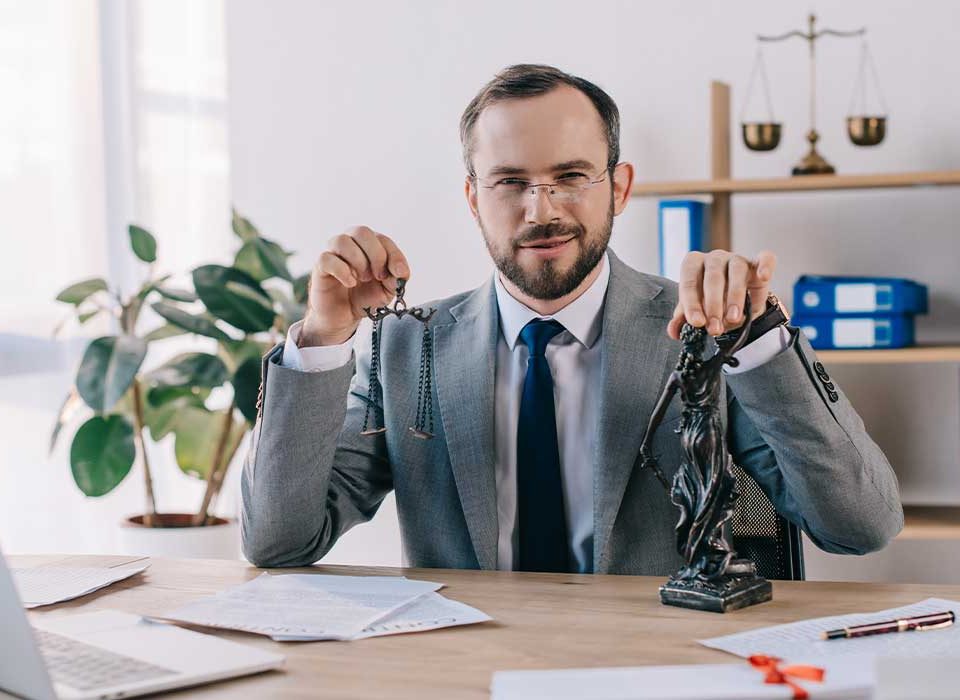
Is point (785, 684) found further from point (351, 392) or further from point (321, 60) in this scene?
point (321, 60)

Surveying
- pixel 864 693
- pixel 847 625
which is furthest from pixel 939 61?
pixel 864 693

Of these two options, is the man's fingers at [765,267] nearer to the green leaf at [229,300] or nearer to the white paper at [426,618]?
the white paper at [426,618]

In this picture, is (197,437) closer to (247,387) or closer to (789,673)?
(247,387)

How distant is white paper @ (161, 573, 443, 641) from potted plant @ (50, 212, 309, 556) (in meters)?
1.45

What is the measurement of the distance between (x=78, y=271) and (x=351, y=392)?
6.43ft

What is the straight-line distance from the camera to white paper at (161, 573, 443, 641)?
121cm

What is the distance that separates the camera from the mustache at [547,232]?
5.69ft

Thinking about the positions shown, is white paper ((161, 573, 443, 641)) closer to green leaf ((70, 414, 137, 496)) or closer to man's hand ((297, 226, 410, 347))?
man's hand ((297, 226, 410, 347))

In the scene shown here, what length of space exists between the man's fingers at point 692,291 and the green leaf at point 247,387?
169cm

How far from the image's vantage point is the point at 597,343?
1.77m

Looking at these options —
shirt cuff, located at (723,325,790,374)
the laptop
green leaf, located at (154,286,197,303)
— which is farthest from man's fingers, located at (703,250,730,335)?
green leaf, located at (154,286,197,303)

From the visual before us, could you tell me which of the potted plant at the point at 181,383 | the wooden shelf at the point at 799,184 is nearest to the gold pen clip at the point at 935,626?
the wooden shelf at the point at 799,184

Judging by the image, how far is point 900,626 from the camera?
1.14 metres

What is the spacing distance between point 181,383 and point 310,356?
4.58ft
